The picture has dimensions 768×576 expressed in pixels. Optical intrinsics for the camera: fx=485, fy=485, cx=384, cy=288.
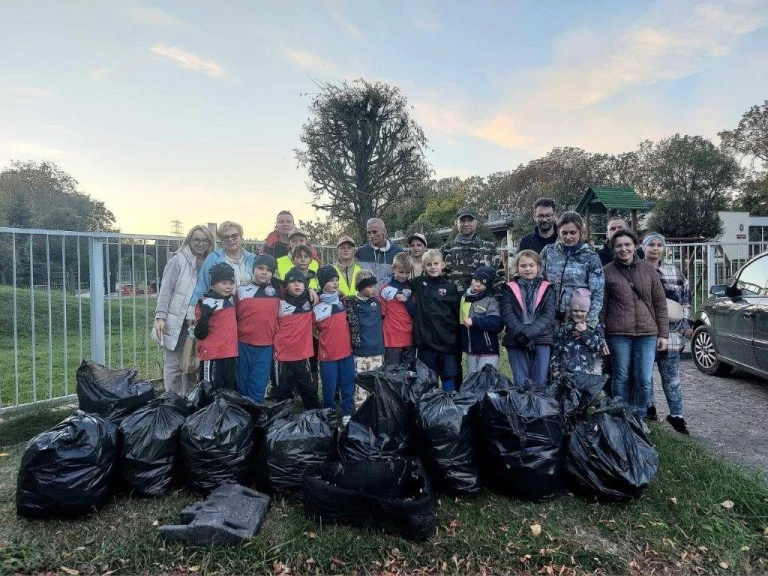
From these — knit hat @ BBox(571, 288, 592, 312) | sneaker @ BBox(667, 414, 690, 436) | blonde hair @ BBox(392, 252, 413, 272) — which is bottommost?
sneaker @ BBox(667, 414, 690, 436)

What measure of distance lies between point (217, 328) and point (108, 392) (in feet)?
2.94

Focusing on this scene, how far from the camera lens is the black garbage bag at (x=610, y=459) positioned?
2.96 metres

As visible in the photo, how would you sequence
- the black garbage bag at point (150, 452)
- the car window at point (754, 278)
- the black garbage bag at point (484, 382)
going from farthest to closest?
the car window at point (754, 278)
the black garbage bag at point (484, 382)
the black garbage bag at point (150, 452)

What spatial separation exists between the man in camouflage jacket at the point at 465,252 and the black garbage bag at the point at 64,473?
3.20 m

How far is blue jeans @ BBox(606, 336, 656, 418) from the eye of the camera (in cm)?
409

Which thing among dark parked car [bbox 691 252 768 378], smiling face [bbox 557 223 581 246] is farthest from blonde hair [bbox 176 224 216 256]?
dark parked car [bbox 691 252 768 378]

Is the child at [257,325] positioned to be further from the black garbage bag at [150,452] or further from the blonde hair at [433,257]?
the blonde hair at [433,257]

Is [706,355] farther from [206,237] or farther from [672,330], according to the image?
[206,237]

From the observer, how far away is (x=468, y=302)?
4312mm

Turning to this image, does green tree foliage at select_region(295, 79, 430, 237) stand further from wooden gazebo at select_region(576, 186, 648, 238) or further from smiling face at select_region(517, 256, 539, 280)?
smiling face at select_region(517, 256, 539, 280)

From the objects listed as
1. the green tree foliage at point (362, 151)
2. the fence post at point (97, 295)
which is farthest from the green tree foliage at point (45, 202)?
the fence post at point (97, 295)

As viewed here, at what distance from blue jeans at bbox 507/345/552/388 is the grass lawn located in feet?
3.75

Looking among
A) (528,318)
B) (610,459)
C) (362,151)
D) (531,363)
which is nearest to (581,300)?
(528,318)

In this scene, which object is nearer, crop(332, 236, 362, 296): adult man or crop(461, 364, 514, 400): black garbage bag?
crop(461, 364, 514, 400): black garbage bag
